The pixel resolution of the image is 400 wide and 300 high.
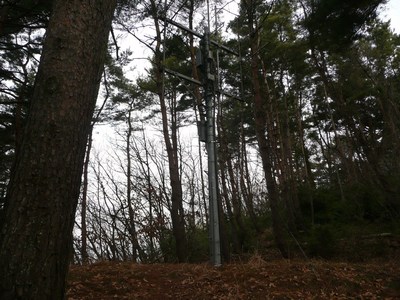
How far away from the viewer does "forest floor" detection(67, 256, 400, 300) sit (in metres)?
4.56

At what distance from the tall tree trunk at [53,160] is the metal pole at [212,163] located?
13.3 feet

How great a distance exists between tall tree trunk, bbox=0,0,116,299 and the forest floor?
323cm

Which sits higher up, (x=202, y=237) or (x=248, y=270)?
(x=202, y=237)

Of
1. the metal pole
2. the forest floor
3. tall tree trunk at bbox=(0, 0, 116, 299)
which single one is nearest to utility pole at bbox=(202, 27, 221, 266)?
the metal pole

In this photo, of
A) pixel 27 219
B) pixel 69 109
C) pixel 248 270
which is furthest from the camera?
pixel 248 270

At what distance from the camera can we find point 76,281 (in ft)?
16.7

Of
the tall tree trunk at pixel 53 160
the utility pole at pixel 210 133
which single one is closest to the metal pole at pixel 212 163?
the utility pole at pixel 210 133

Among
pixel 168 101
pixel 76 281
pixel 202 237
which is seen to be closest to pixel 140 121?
pixel 168 101

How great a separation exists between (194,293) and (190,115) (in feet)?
47.4

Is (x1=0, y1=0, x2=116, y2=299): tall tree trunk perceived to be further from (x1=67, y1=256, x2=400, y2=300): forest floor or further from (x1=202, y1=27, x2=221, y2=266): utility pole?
(x1=202, y1=27, x2=221, y2=266): utility pole

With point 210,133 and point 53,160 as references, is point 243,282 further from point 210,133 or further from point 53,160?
point 53,160

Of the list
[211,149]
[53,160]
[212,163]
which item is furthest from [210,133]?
A: [53,160]

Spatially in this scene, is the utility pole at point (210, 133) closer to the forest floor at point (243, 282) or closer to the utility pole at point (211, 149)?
the utility pole at point (211, 149)

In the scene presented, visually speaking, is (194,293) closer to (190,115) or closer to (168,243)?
(168,243)
